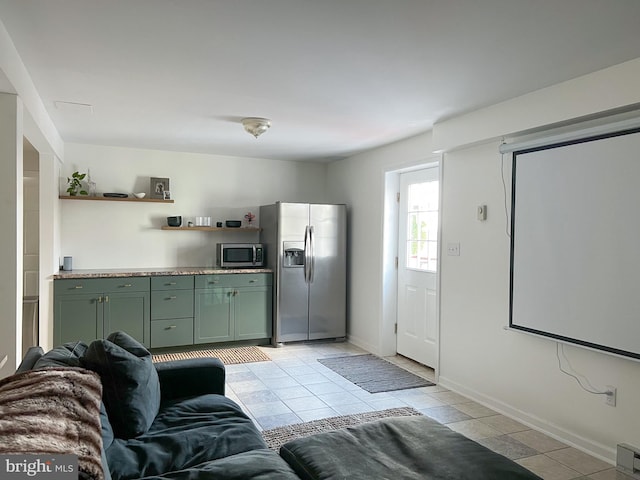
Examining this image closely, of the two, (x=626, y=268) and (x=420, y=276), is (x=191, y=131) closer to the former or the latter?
(x=420, y=276)

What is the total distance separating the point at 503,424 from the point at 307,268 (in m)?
2.95

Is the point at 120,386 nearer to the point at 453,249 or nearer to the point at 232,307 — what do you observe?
the point at 453,249

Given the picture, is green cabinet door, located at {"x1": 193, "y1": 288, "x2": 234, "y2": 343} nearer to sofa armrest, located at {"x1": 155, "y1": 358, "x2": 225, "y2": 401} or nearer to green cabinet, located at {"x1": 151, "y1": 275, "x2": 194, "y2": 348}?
green cabinet, located at {"x1": 151, "y1": 275, "x2": 194, "y2": 348}

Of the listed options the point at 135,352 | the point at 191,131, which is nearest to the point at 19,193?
the point at 135,352

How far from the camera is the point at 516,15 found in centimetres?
214

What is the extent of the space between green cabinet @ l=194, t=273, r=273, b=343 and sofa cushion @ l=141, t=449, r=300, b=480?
365cm

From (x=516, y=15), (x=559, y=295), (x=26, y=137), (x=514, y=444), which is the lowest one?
(x=514, y=444)

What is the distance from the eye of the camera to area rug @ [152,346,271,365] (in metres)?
5.08

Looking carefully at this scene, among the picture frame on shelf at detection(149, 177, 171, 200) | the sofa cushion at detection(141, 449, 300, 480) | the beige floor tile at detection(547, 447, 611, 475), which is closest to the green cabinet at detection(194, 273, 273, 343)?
the picture frame on shelf at detection(149, 177, 171, 200)

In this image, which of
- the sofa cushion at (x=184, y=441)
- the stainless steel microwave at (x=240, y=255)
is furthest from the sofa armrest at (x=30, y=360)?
the stainless steel microwave at (x=240, y=255)

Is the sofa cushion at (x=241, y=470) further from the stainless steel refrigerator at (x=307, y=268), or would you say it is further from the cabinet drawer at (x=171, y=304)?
the stainless steel refrigerator at (x=307, y=268)

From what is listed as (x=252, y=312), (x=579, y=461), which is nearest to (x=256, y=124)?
(x=252, y=312)

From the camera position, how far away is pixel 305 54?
2.64 metres

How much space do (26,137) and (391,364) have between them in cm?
397
